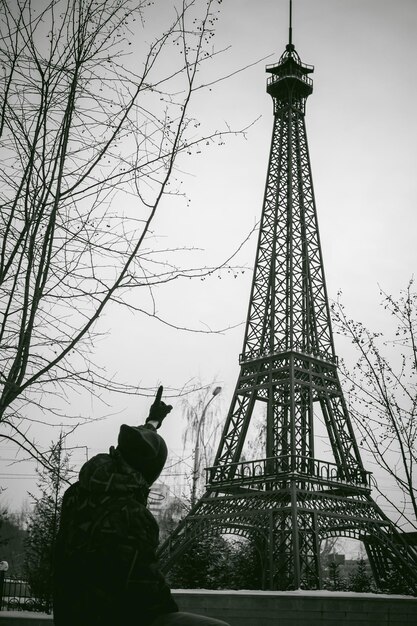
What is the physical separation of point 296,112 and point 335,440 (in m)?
20.7

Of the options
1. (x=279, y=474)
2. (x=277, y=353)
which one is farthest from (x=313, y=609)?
(x=277, y=353)

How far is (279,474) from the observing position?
24.7 meters

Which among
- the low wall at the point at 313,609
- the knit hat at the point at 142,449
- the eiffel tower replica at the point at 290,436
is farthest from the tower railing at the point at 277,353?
the knit hat at the point at 142,449

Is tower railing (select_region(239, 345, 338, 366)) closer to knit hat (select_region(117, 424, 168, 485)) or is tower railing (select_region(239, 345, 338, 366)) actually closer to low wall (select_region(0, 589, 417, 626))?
low wall (select_region(0, 589, 417, 626))

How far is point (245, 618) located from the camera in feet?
36.9

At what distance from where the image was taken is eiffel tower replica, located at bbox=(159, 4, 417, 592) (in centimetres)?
2431

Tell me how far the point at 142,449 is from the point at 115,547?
1.54 ft

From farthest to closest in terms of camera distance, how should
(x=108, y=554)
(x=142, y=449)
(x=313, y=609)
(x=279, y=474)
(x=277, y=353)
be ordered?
(x=277, y=353) < (x=279, y=474) < (x=313, y=609) < (x=142, y=449) < (x=108, y=554)

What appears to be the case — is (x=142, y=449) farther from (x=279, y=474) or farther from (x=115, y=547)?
(x=279, y=474)

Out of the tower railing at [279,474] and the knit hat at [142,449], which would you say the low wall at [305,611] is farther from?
the tower railing at [279,474]

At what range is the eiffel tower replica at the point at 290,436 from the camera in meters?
24.3

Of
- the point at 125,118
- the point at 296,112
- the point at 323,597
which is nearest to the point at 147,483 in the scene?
the point at 125,118

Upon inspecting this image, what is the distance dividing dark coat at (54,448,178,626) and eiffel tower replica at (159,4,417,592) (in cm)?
1796

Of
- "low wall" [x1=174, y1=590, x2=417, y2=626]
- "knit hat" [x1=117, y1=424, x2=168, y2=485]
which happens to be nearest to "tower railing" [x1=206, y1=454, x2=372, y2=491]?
"low wall" [x1=174, y1=590, x2=417, y2=626]
